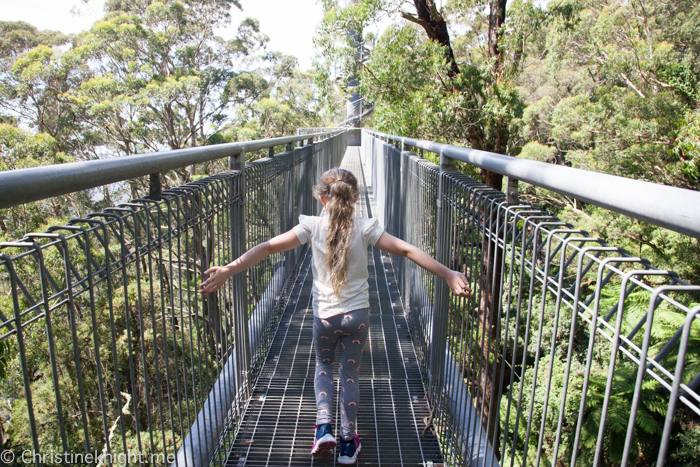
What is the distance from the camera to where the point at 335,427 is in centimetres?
285

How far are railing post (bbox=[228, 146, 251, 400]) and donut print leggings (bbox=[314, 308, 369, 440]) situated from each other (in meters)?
0.57

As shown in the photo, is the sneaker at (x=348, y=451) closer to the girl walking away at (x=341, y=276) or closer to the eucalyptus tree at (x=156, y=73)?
the girl walking away at (x=341, y=276)

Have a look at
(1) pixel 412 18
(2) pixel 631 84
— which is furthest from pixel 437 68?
(2) pixel 631 84

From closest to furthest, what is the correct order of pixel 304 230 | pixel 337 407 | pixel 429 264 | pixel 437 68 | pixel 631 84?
pixel 429 264
pixel 304 230
pixel 337 407
pixel 437 68
pixel 631 84

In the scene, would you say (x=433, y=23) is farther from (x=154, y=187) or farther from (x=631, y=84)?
(x=154, y=187)

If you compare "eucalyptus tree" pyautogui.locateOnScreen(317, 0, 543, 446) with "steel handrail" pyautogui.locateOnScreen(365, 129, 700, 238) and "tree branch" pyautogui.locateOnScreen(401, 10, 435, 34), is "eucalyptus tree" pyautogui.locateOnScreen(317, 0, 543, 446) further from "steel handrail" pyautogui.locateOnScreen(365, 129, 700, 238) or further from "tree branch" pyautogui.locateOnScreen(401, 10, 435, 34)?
"steel handrail" pyautogui.locateOnScreen(365, 129, 700, 238)

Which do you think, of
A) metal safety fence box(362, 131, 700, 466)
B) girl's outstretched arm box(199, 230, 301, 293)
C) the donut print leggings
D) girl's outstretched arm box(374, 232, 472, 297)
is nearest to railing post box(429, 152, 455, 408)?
metal safety fence box(362, 131, 700, 466)

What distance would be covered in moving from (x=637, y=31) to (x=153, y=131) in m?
19.9

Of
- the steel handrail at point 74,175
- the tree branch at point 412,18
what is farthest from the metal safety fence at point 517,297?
the tree branch at point 412,18

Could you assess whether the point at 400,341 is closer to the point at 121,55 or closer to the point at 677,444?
the point at 677,444

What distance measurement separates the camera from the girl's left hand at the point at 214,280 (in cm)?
215

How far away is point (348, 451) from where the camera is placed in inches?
100

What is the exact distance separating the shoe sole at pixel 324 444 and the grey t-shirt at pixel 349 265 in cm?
58

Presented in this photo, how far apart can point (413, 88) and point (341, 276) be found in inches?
441
